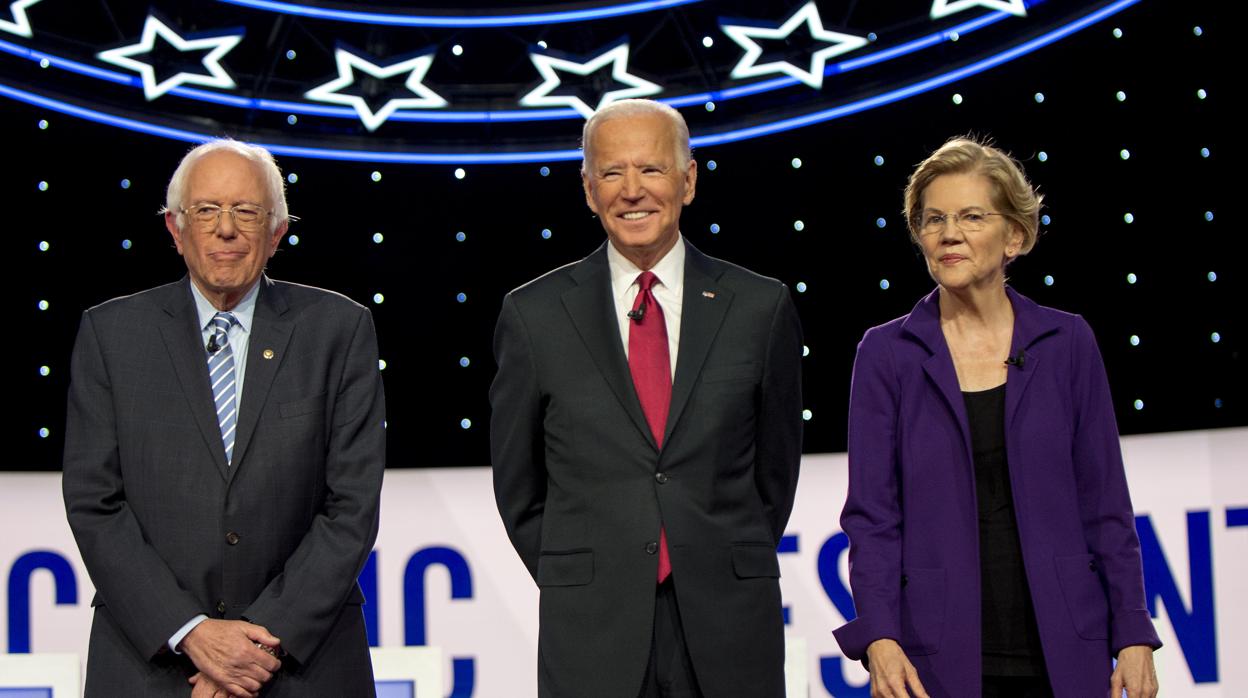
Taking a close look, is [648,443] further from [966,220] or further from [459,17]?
[459,17]

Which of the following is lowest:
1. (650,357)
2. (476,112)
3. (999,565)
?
(999,565)

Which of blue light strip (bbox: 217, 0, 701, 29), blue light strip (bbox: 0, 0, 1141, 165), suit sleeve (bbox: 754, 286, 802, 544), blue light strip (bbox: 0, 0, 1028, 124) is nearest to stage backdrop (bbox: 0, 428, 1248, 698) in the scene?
blue light strip (bbox: 0, 0, 1141, 165)

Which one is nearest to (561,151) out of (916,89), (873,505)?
(916,89)

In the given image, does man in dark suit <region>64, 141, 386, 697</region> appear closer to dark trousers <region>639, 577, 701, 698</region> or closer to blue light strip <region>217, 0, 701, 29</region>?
dark trousers <region>639, 577, 701, 698</region>

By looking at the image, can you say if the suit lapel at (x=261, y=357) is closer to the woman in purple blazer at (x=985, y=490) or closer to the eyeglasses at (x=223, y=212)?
the eyeglasses at (x=223, y=212)

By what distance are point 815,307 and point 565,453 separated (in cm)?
262

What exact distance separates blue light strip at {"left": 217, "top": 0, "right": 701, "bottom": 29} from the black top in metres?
2.74

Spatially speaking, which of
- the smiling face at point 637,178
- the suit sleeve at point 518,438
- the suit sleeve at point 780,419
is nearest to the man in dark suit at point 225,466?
the suit sleeve at point 518,438

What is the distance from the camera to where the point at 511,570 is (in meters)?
4.20

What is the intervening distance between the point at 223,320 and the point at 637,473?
827 millimetres

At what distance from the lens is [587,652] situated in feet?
7.14

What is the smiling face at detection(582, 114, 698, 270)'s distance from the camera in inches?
92.1

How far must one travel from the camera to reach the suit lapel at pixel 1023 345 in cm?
227

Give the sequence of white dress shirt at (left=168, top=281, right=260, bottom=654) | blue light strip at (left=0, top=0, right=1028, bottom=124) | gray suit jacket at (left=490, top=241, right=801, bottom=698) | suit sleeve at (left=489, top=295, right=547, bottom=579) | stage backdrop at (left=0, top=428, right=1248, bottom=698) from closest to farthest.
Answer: gray suit jacket at (left=490, top=241, right=801, bottom=698)
suit sleeve at (left=489, top=295, right=547, bottom=579)
white dress shirt at (left=168, top=281, right=260, bottom=654)
stage backdrop at (left=0, top=428, right=1248, bottom=698)
blue light strip at (left=0, top=0, right=1028, bottom=124)
